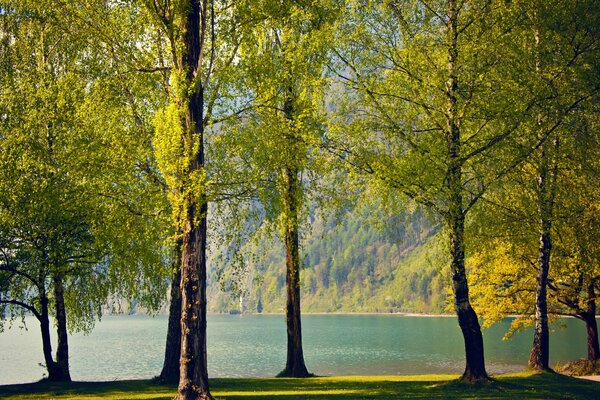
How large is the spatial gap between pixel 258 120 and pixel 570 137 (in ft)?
40.9

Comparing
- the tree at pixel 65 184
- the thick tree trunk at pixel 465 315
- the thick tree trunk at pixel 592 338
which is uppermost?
the tree at pixel 65 184

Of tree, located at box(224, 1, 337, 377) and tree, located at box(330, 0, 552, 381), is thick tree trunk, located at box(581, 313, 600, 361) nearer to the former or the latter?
tree, located at box(330, 0, 552, 381)

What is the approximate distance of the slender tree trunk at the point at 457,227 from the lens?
2203 cm

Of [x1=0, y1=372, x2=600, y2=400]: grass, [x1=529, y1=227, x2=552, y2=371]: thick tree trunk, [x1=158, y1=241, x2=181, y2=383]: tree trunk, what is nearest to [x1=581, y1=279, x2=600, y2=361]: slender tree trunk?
[x1=529, y1=227, x2=552, y2=371]: thick tree trunk

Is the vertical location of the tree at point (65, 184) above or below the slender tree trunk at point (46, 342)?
above

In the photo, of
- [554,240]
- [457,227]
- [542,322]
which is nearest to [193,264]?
[457,227]

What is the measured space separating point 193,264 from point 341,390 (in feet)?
28.2

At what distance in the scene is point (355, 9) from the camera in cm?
2380

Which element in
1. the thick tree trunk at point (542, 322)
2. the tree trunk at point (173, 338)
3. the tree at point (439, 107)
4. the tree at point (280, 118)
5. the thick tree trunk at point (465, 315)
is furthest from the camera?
the thick tree trunk at point (542, 322)

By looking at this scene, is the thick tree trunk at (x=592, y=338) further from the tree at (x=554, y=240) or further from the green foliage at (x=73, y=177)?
the green foliage at (x=73, y=177)

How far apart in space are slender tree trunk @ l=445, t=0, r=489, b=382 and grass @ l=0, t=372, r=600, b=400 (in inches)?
42.6

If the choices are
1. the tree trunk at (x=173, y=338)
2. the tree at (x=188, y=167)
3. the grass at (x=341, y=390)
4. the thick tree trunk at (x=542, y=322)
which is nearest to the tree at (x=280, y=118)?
the tree at (x=188, y=167)

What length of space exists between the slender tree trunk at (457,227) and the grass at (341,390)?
108 centimetres

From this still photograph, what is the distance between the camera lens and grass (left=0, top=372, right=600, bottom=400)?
2109 cm
